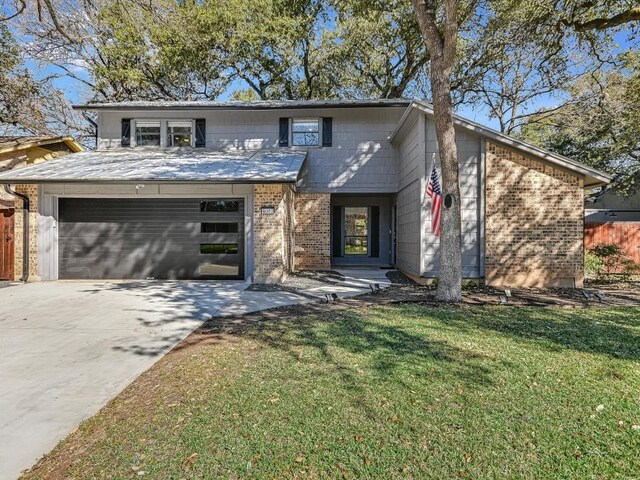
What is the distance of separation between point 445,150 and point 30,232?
35.2ft

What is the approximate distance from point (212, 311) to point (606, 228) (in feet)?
40.5

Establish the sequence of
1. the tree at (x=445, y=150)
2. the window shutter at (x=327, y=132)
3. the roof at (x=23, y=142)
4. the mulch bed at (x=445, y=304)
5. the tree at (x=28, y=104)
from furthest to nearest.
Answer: the tree at (x=28, y=104)
the window shutter at (x=327, y=132)
the roof at (x=23, y=142)
the tree at (x=445, y=150)
the mulch bed at (x=445, y=304)

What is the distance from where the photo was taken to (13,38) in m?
13.9

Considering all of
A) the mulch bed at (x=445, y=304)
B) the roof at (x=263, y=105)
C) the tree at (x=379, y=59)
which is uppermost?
the tree at (x=379, y=59)

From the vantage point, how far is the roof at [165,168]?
9.60m

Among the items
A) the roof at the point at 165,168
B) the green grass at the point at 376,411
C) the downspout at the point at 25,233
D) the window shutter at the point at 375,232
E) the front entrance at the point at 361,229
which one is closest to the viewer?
the green grass at the point at 376,411

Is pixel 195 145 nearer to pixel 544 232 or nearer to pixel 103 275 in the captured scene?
pixel 103 275

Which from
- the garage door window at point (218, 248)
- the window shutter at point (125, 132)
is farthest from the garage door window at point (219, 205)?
the window shutter at point (125, 132)

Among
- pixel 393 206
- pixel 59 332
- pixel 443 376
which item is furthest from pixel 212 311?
pixel 393 206

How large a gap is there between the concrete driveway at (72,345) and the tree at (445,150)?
4500 mm

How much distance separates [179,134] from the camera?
1382 cm

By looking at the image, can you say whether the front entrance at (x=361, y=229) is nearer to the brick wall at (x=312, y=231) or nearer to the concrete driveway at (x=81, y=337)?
the brick wall at (x=312, y=231)

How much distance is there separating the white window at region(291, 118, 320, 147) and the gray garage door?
440 centimetres

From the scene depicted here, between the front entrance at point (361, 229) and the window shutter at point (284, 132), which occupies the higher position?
the window shutter at point (284, 132)
